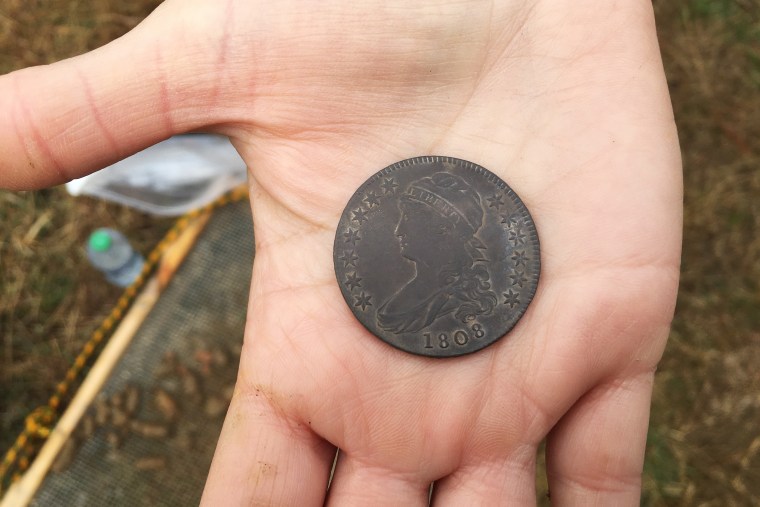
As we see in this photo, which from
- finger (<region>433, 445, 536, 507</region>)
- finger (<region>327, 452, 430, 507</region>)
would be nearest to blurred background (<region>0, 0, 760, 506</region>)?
finger (<region>433, 445, 536, 507</region>)

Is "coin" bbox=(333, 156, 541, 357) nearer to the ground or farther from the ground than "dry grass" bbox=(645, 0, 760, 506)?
A: farther from the ground

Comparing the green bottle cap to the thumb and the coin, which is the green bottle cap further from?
the coin

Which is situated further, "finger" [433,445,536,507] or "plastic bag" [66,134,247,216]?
"plastic bag" [66,134,247,216]

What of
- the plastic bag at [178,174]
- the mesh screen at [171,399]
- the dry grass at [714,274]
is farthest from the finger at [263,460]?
the dry grass at [714,274]

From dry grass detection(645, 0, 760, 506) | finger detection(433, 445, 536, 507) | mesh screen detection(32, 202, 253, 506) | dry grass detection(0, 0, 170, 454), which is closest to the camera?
finger detection(433, 445, 536, 507)

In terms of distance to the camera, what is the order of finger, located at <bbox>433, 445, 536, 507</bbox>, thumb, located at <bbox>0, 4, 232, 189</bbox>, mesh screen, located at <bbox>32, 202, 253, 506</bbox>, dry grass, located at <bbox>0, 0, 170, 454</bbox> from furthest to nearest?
1. dry grass, located at <bbox>0, 0, 170, 454</bbox>
2. mesh screen, located at <bbox>32, 202, 253, 506</bbox>
3. finger, located at <bbox>433, 445, 536, 507</bbox>
4. thumb, located at <bbox>0, 4, 232, 189</bbox>

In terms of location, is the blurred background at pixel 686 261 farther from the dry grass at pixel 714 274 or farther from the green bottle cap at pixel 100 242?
the green bottle cap at pixel 100 242

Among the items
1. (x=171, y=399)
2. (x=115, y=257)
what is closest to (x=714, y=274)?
(x=171, y=399)

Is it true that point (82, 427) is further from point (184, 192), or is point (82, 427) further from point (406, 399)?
point (406, 399)


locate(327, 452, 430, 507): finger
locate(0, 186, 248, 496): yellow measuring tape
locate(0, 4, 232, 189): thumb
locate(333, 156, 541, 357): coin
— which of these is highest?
locate(0, 4, 232, 189): thumb
